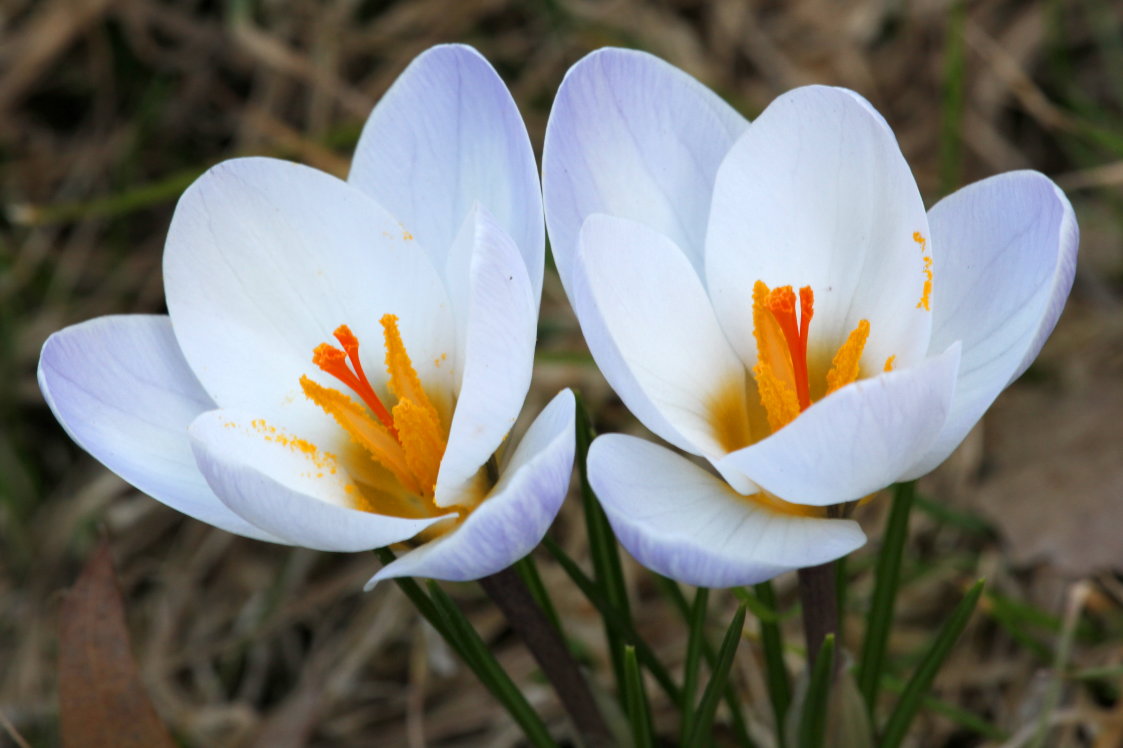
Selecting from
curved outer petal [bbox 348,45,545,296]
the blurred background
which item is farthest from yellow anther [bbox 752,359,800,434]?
the blurred background

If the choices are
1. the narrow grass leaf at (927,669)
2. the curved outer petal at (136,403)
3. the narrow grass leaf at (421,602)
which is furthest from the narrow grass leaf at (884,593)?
the curved outer petal at (136,403)

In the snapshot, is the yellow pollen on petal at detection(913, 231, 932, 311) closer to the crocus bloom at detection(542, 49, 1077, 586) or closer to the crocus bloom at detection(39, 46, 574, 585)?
the crocus bloom at detection(542, 49, 1077, 586)

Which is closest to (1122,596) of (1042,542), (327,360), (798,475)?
(1042,542)

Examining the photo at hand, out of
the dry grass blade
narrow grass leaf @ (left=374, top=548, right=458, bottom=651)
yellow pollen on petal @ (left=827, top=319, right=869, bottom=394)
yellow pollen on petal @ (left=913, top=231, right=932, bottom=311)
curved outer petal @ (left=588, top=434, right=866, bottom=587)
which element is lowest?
the dry grass blade

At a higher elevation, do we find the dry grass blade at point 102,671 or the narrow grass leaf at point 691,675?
the narrow grass leaf at point 691,675

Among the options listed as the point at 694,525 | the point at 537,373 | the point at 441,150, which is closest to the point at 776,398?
the point at 694,525

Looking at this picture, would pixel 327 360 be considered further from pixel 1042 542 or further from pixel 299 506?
pixel 1042 542

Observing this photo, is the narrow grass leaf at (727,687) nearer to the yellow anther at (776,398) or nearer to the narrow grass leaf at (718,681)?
the narrow grass leaf at (718,681)
